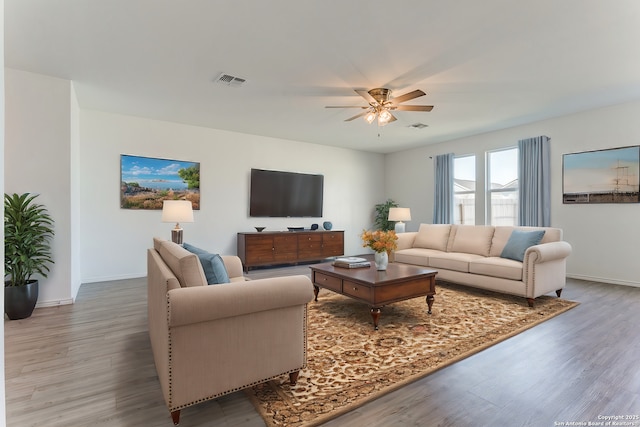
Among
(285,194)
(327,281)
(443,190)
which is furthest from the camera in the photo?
(443,190)

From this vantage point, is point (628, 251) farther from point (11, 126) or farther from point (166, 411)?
point (11, 126)

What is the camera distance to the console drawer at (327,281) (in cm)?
333

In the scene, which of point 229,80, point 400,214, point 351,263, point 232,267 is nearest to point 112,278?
point 232,267

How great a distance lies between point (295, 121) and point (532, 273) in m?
4.02

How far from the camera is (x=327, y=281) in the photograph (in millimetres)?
3496

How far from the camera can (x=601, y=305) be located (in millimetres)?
3605

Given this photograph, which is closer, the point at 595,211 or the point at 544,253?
the point at 544,253

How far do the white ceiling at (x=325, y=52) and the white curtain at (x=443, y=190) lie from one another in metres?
2.09

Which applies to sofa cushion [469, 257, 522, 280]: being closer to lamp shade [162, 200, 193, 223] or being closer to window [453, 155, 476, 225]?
window [453, 155, 476, 225]

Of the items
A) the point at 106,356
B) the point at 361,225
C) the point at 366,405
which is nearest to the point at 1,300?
the point at 106,356

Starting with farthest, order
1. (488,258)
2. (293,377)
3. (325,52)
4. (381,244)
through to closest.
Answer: (488,258), (381,244), (325,52), (293,377)

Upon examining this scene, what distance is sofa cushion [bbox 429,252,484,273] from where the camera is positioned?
4207mm

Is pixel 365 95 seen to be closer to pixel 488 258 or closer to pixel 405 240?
pixel 405 240

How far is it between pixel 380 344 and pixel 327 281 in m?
1.07
